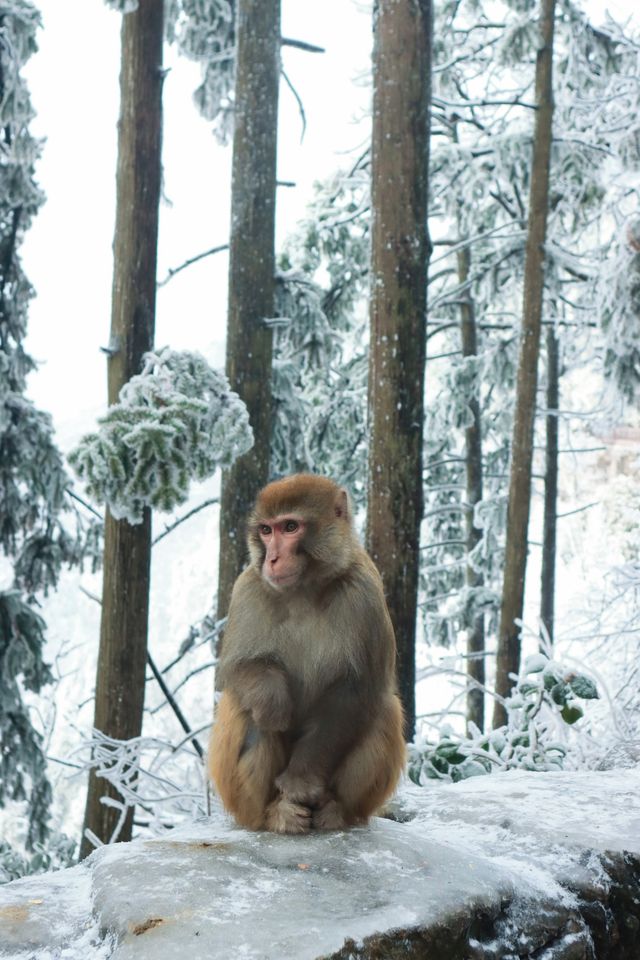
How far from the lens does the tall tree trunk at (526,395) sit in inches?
363

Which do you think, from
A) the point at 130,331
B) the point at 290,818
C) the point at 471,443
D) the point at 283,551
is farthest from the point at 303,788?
the point at 471,443

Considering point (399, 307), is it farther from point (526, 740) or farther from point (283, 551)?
point (283, 551)

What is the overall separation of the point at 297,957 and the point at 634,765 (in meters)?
3.25

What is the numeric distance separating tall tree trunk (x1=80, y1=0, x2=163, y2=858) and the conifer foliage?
246cm

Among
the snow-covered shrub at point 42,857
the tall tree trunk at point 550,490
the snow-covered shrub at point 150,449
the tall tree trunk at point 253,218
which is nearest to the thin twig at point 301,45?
the tall tree trunk at point 253,218

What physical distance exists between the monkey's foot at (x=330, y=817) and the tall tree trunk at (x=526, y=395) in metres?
5.59

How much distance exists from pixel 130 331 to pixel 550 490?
761 centimetres

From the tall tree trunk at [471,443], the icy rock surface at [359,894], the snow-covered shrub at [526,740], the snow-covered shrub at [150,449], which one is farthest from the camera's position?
the tall tree trunk at [471,443]

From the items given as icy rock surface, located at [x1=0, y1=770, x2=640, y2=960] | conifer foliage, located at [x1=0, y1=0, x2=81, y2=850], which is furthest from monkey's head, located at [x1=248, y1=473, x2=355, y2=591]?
conifer foliage, located at [x1=0, y1=0, x2=81, y2=850]

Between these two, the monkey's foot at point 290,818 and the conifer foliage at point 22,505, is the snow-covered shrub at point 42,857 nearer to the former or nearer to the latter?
the conifer foliage at point 22,505

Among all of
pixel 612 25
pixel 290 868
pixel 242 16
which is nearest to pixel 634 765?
pixel 290 868

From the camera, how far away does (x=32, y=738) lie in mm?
8898

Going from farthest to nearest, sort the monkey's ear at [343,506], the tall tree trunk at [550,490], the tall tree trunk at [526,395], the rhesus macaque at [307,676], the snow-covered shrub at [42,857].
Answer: the tall tree trunk at [550,490] → the tall tree trunk at [526,395] → the snow-covered shrub at [42,857] → the monkey's ear at [343,506] → the rhesus macaque at [307,676]

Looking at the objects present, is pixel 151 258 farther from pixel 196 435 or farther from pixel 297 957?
pixel 297 957
